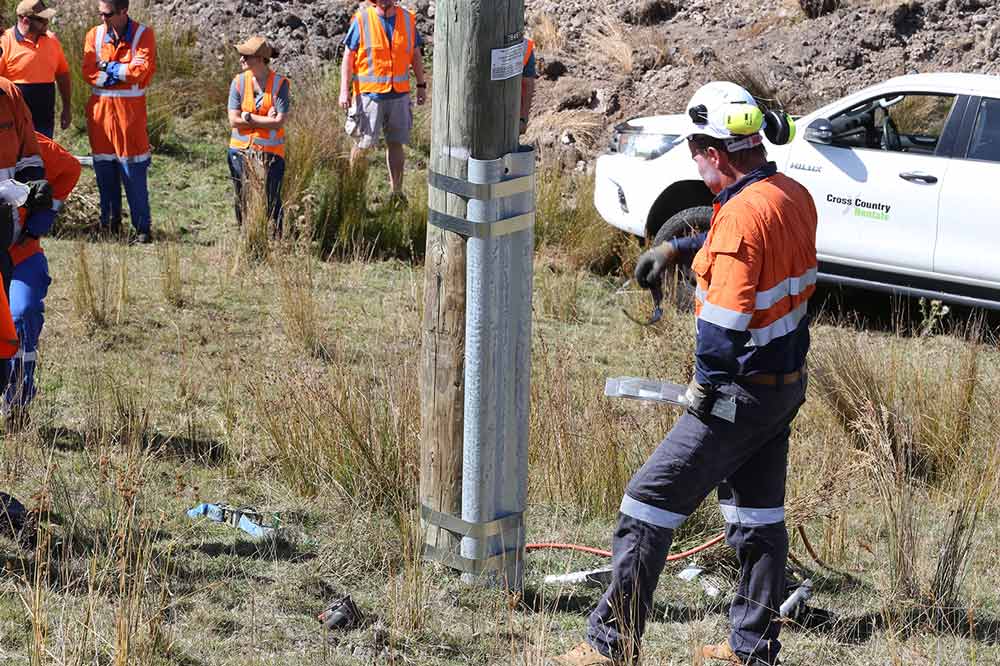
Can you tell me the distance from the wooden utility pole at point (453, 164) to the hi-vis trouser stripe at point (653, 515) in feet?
2.60

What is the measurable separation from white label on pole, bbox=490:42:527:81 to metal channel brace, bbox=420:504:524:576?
5.01 feet

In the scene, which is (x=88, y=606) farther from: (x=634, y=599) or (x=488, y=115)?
(x=488, y=115)

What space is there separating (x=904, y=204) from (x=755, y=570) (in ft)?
15.9

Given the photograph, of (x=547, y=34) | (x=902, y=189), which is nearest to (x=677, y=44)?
(x=547, y=34)

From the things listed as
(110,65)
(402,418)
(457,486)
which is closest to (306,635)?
(457,486)

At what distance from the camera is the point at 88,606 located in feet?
13.5

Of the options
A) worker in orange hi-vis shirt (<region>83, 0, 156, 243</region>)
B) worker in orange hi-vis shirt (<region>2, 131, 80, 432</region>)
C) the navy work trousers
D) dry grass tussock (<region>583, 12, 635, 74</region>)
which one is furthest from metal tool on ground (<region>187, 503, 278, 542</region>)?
dry grass tussock (<region>583, 12, 635, 74</region>)

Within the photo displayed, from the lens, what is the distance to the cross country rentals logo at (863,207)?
8.72m

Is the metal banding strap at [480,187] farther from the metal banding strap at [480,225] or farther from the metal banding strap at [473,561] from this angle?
the metal banding strap at [473,561]

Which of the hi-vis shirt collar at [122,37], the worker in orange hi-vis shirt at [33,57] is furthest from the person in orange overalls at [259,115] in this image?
the worker in orange hi-vis shirt at [33,57]

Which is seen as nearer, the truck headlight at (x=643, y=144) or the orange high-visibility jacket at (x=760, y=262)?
the orange high-visibility jacket at (x=760, y=262)

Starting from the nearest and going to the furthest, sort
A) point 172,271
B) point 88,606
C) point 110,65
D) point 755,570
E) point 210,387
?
point 88,606 → point 755,570 → point 210,387 → point 172,271 → point 110,65

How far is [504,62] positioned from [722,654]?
2.05 metres

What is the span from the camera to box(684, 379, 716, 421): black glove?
162 inches
